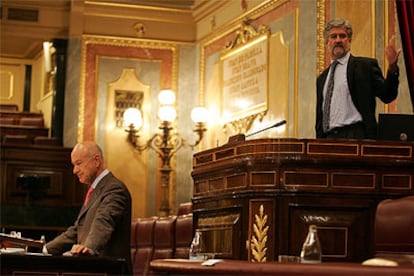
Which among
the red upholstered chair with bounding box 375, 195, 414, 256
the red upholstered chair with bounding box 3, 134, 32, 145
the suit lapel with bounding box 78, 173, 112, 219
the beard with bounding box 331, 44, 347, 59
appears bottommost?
the red upholstered chair with bounding box 375, 195, 414, 256

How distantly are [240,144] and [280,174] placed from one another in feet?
1.35

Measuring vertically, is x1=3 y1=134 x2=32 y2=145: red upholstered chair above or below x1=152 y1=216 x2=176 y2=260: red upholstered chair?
above

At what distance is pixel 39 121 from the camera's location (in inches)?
567

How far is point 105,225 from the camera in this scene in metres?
5.31

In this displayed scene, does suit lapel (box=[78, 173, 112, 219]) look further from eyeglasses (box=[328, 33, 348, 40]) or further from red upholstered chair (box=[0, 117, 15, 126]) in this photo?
red upholstered chair (box=[0, 117, 15, 126])

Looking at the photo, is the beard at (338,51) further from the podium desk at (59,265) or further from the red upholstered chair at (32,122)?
the red upholstered chair at (32,122)

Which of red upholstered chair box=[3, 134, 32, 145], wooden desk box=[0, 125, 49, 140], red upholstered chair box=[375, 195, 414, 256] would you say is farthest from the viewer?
wooden desk box=[0, 125, 49, 140]

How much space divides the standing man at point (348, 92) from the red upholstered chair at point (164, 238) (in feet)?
7.77

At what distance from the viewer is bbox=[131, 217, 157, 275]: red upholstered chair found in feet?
28.8

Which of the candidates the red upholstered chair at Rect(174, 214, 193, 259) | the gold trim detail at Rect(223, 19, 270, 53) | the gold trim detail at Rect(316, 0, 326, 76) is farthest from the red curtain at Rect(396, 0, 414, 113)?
the gold trim detail at Rect(223, 19, 270, 53)

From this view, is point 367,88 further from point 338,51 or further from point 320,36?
point 320,36

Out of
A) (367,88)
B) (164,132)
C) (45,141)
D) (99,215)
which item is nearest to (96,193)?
(99,215)

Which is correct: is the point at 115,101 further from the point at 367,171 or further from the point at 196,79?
the point at 367,171

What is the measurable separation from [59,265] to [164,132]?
26.4 ft
